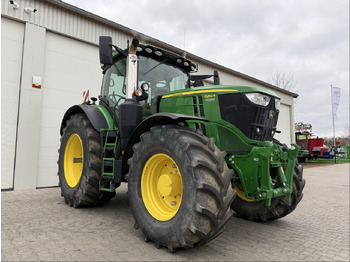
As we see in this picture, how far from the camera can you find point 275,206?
152 inches

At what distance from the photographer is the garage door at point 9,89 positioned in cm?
627

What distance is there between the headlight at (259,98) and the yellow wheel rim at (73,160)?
326 centimetres

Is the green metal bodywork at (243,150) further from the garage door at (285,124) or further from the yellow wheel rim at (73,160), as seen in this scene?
the garage door at (285,124)

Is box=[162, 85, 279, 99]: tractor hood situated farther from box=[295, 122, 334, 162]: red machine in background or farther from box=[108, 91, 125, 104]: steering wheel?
box=[295, 122, 334, 162]: red machine in background

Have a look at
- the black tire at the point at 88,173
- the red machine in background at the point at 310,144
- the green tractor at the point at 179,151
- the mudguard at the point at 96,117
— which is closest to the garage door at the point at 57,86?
the green tractor at the point at 179,151

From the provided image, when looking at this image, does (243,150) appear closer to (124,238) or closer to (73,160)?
(124,238)

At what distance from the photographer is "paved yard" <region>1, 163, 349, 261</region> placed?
8.61 feet

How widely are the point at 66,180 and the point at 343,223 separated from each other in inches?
198

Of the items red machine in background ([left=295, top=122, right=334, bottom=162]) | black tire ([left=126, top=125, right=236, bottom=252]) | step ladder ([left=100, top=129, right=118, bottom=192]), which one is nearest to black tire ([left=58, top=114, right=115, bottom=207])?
step ladder ([left=100, top=129, right=118, bottom=192])

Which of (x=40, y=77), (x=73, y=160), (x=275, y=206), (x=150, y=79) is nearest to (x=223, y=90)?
(x=150, y=79)

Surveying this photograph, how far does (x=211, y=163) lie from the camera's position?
8.55 feet

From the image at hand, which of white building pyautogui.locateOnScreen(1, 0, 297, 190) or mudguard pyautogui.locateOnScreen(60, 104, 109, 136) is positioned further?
white building pyautogui.locateOnScreen(1, 0, 297, 190)

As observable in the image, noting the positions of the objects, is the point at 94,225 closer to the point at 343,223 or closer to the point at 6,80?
the point at 343,223

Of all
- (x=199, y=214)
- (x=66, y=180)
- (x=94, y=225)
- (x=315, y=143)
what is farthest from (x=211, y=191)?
(x=315, y=143)
